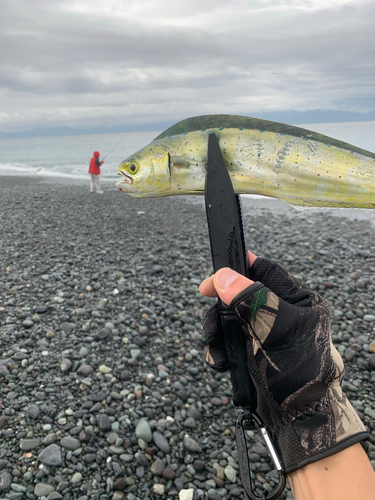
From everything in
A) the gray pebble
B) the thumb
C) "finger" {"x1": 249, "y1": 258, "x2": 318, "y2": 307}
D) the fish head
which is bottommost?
the gray pebble

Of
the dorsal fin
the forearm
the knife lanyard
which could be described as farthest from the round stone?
the dorsal fin

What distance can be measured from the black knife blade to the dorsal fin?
0.47 feet

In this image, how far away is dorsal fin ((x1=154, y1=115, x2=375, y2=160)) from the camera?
213 cm

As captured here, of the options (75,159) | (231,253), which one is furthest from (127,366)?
(75,159)

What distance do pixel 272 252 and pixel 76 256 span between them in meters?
5.60

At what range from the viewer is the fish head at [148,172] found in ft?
7.13

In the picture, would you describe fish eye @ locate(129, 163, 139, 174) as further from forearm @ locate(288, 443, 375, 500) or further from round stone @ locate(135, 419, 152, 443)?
round stone @ locate(135, 419, 152, 443)

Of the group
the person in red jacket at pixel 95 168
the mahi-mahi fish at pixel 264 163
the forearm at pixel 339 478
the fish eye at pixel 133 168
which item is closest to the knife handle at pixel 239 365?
the forearm at pixel 339 478

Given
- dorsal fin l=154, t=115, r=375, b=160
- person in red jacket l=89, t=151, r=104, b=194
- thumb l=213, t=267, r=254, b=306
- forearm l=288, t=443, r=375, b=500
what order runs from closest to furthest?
forearm l=288, t=443, r=375, b=500
thumb l=213, t=267, r=254, b=306
dorsal fin l=154, t=115, r=375, b=160
person in red jacket l=89, t=151, r=104, b=194

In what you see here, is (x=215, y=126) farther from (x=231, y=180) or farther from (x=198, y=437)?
(x=198, y=437)

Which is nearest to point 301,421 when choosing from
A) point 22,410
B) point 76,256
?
point 22,410

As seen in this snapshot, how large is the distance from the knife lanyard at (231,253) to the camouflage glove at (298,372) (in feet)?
0.40

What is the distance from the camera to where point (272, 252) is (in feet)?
→ 34.5

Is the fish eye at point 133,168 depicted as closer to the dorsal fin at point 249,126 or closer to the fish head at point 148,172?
the fish head at point 148,172
